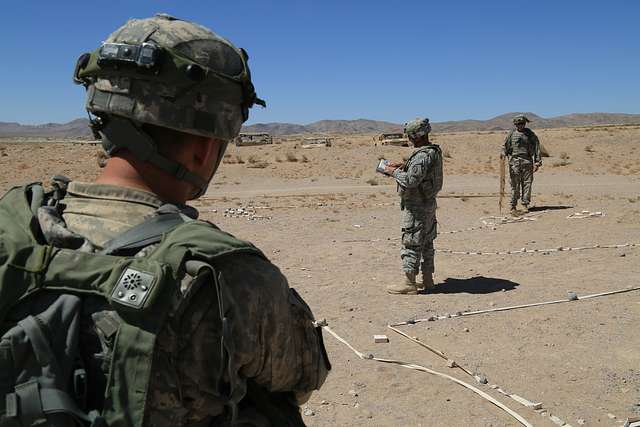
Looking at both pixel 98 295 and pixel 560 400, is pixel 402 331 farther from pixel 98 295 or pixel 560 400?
pixel 98 295

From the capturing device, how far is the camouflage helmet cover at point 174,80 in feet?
5.17

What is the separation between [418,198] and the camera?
698cm

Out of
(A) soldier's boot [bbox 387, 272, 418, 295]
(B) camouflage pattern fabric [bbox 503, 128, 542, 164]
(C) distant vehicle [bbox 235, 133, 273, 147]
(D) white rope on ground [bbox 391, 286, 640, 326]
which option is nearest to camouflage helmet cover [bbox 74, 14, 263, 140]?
(D) white rope on ground [bbox 391, 286, 640, 326]

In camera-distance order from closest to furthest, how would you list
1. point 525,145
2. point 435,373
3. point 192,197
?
point 192,197 < point 435,373 < point 525,145

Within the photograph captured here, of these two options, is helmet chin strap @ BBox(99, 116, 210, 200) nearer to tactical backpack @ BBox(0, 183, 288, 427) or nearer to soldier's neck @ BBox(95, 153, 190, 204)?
soldier's neck @ BBox(95, 153, 190, 204)

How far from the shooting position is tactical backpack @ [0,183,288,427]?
1296 mm

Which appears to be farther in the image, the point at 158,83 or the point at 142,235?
the point at 158,83

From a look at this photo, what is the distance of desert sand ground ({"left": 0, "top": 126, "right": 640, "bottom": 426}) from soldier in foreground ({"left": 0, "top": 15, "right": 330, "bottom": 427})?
2992 millimetres

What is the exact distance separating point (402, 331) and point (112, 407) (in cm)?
Answer: 494

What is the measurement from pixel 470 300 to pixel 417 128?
204 cm

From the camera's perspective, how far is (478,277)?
809 centimetres

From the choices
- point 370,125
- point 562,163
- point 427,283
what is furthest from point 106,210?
point 370,125

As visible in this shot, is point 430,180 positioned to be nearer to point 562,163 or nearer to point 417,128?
point 417,128

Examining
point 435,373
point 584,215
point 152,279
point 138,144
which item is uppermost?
point 138,144
